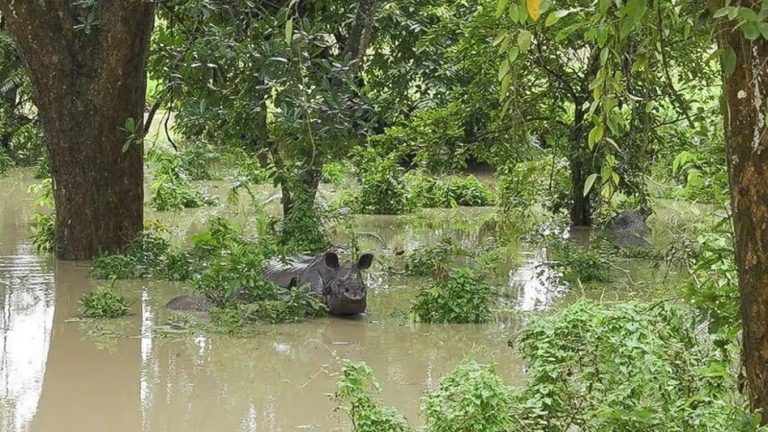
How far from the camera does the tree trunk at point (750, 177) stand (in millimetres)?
3301

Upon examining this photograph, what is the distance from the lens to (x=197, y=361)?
708 cm

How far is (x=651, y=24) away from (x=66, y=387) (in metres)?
3.96

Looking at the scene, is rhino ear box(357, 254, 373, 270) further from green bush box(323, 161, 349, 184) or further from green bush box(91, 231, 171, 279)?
green bush box(323, 161, 349, 184)

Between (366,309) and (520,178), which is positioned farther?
(520,178)

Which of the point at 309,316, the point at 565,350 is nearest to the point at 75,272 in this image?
the point at 309,316

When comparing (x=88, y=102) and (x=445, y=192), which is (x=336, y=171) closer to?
(x=445, y=192)

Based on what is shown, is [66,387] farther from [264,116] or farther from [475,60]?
[475,60]

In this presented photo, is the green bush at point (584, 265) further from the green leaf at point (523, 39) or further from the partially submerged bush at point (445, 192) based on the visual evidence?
the green leaf at point (523, 39)

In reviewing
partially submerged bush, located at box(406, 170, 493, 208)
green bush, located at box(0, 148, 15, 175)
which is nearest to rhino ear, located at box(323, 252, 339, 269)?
partially submerged bush, located at box(406, 170, 493, 208)

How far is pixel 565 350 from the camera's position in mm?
4758

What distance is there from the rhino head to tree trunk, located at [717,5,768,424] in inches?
192

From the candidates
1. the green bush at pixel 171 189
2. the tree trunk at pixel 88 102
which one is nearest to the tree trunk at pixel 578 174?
the tree trunk at pixel 88 102

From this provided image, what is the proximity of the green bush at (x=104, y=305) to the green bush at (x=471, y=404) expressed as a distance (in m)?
4.16

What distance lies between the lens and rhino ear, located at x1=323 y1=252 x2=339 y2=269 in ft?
27.9
